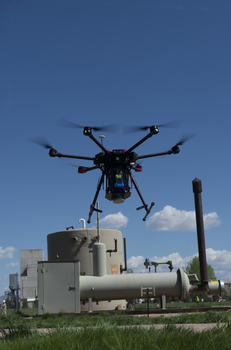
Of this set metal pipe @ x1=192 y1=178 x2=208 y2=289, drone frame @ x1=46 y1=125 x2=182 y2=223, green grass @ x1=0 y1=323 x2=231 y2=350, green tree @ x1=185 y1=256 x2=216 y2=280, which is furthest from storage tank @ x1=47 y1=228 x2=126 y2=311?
green tree @ x1=185 y1=256 x2=216 y2=280

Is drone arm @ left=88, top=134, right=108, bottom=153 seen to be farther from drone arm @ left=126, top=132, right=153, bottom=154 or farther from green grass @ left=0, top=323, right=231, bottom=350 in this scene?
green grass @ left=0, top=323, right=231, bottom=350

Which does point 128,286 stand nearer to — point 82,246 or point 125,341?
point 82,246

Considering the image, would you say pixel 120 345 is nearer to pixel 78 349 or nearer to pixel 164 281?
pixel 78 349

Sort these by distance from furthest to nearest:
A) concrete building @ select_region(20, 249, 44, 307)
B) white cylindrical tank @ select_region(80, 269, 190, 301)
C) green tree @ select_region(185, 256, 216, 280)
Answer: concrete building @ select_region(20, 249, 44, 307)
green tree @ select_region(185, 256, 216, 280)
white cylindrical tank @ select_region(80, 269, 190, 301)

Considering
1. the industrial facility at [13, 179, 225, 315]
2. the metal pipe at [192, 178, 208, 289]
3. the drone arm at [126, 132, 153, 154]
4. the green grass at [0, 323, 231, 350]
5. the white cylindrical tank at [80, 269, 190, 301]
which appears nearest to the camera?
the green grass at [0, 323, 231, 350]

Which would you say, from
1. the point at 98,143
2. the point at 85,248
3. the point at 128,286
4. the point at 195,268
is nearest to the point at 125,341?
the point at 128,286

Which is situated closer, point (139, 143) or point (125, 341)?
point (125, 341)
